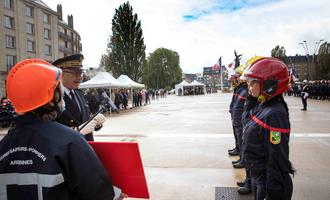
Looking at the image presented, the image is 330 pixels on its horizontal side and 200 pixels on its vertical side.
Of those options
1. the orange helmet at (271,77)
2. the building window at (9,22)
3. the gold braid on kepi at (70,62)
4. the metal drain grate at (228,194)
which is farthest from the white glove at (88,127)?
the building window at (9,22)

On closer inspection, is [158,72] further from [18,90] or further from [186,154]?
[18,90]

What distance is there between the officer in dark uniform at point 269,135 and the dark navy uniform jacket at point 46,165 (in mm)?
1446

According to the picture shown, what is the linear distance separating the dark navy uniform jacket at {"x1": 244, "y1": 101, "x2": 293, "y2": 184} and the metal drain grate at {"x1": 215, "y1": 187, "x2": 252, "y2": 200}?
6.24 feet

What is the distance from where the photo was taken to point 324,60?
59.0m

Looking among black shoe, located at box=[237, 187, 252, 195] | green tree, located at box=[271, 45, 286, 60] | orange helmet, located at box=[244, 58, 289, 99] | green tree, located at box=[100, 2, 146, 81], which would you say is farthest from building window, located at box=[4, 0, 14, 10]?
green tree, located at box=[271, 45, 286, 60]

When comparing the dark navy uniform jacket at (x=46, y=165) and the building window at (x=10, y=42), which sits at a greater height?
the building window at (x=10, y=42)

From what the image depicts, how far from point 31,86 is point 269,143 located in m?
1.79

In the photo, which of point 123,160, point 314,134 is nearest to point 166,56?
point 314,134

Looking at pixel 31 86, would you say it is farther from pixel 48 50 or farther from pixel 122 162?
pixel 48 50

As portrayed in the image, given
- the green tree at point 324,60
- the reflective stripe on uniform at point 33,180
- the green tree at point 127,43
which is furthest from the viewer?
the green tree at point 324,60

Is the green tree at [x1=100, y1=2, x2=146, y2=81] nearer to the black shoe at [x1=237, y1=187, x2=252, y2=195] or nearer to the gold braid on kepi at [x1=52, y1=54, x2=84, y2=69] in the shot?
the black shoe at [x1=237, y1=187, x2=252, y2=195]

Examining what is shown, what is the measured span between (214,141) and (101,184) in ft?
25.0

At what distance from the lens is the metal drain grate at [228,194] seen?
4.46 m

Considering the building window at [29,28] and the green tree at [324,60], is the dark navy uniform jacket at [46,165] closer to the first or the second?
the building window at [29,28]
